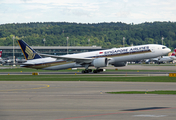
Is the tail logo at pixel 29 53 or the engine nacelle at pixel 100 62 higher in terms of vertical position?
the tail logo at pixel 29 53

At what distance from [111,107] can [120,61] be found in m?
44.8

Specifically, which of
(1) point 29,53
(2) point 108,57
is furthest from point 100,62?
(1) point 29,53

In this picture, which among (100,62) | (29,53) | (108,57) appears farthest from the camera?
(29,53)

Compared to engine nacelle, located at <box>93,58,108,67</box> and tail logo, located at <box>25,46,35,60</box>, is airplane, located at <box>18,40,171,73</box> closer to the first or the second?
engine nacelle, located at <box>93,58,108,67</box>

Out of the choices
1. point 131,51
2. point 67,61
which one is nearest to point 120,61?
point 131,51

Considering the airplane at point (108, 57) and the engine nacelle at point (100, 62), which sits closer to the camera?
the engine nacelle at point (100, 62)

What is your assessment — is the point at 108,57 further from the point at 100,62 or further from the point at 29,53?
the point at 29,53

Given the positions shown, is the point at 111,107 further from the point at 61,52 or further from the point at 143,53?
the point at 61,52

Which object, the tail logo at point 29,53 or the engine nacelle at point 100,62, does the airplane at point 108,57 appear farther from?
the tail logo at point 29,53

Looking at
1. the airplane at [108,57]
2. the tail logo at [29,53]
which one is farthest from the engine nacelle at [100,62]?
the tail logo at [29,53]

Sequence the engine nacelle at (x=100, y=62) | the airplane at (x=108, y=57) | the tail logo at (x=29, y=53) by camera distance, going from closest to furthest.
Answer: the engine nacelle at (x=100, y=62)
the airplane at (x=108, y=57)
the tail logo at (x=29, y=53)

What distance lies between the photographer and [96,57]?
63.4m

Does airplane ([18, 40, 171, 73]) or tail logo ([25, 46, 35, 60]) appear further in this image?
tail logo ([25, 46, 35, 60])

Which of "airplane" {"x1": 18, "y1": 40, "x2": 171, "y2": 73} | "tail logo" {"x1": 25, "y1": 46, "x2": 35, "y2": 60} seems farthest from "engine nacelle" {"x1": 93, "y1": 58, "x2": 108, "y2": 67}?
"tail logo" {"x1": 25, "y1": 46, "x2": 35, "y2": 60}
